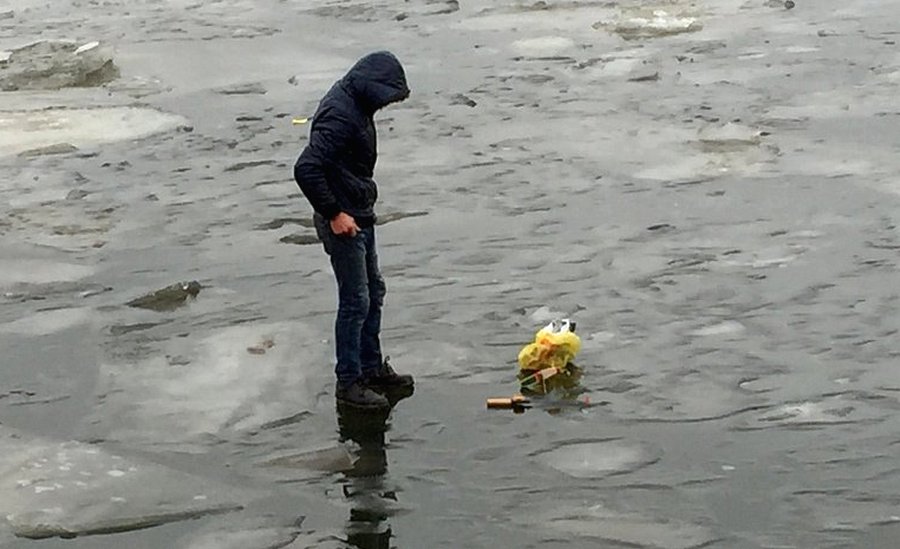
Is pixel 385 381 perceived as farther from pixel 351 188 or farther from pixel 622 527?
pixel 622 527

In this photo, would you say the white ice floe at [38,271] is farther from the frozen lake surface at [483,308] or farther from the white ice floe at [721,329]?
the white ice floe at [721,329]

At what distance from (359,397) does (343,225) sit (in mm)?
963

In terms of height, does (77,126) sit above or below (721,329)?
below

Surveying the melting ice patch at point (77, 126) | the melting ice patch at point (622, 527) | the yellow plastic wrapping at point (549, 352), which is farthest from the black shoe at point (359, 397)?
the melting ice patch at point (77, 126)

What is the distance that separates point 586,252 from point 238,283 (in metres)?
2.42

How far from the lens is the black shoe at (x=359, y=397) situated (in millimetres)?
7039

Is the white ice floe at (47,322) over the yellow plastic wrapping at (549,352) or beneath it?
beneath

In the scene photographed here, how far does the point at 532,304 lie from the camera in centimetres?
846

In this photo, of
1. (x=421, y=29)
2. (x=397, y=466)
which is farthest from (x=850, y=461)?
(x=421, y=29)

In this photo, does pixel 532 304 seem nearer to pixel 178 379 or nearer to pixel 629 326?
pixel 629 326

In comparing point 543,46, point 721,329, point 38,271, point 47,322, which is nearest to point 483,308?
point 721,329

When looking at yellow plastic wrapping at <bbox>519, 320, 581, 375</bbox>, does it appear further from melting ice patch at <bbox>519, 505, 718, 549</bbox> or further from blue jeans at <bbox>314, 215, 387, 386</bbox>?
melting ice patch at <bbox>519, 505, 718, 549</bbox>

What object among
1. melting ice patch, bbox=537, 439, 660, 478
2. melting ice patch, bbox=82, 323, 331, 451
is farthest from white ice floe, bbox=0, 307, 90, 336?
melting ice patch, bbox=537, 439, 660, 478

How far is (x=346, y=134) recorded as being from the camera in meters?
6.65
